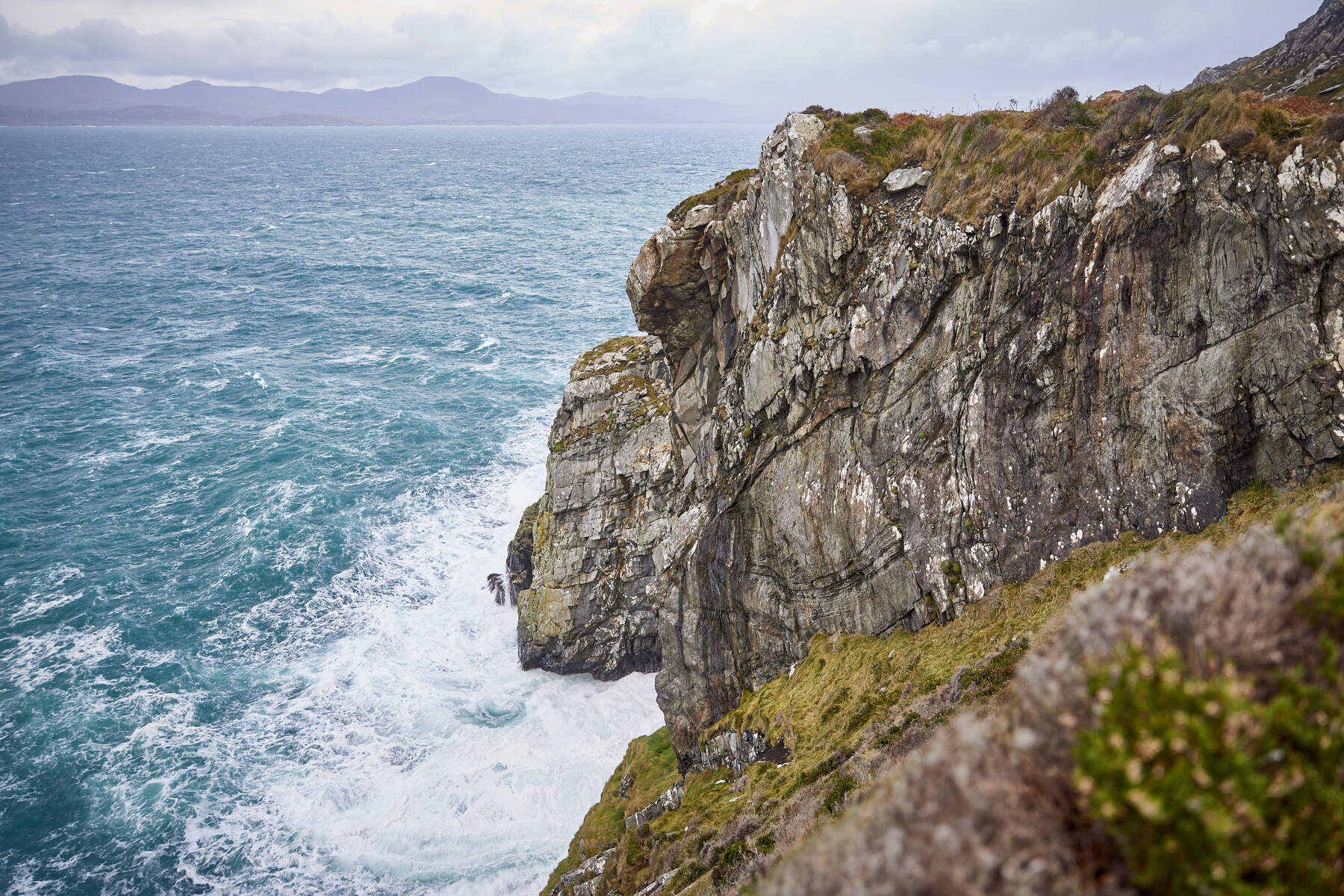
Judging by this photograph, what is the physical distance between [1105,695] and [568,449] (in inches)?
1415

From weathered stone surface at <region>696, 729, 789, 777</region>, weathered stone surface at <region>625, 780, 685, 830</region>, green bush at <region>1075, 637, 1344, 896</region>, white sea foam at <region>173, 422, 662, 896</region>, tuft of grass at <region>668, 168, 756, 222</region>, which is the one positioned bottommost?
white sea foam at <region>173, 422, 662, 896</region>

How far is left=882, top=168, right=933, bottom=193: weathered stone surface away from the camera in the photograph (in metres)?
22.9

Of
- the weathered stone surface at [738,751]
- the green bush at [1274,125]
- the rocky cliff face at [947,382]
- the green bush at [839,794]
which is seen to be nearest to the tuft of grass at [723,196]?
the rocky cliff face at [947,382]

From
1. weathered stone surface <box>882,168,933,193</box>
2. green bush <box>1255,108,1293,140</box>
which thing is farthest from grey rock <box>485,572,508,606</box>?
green bush <box>1255,108,1293,140</box>

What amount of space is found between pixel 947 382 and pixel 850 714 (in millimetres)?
10530

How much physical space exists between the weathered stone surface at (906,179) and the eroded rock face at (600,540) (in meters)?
20.1

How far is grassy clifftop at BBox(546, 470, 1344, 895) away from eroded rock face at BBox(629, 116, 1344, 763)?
97 centimetres

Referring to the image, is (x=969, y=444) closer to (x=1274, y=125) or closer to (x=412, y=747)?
(x=1274, y=125)

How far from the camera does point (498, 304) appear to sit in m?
94.2

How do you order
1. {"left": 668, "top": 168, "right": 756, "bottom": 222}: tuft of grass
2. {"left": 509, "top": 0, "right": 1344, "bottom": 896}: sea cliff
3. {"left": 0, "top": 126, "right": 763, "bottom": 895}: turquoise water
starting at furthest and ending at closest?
{"left": 668, "top": 168, "right": 756, "bottom": 222}: tuft of grass, {"left": 0, "top": 126, "right": 763, "bottom": 895}: turquoise water, {"left": 509, "top": 0, "right": 1344, "bottom": 896}: sea cliff

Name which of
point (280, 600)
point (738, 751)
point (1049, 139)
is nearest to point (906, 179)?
point (1049, 139)

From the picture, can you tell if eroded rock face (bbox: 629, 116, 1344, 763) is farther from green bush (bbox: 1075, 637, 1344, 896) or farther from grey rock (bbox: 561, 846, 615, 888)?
green bush (bbox: 1075, 637, 1344, 896)

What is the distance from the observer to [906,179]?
915 inches

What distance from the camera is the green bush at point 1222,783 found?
5.63 meters
